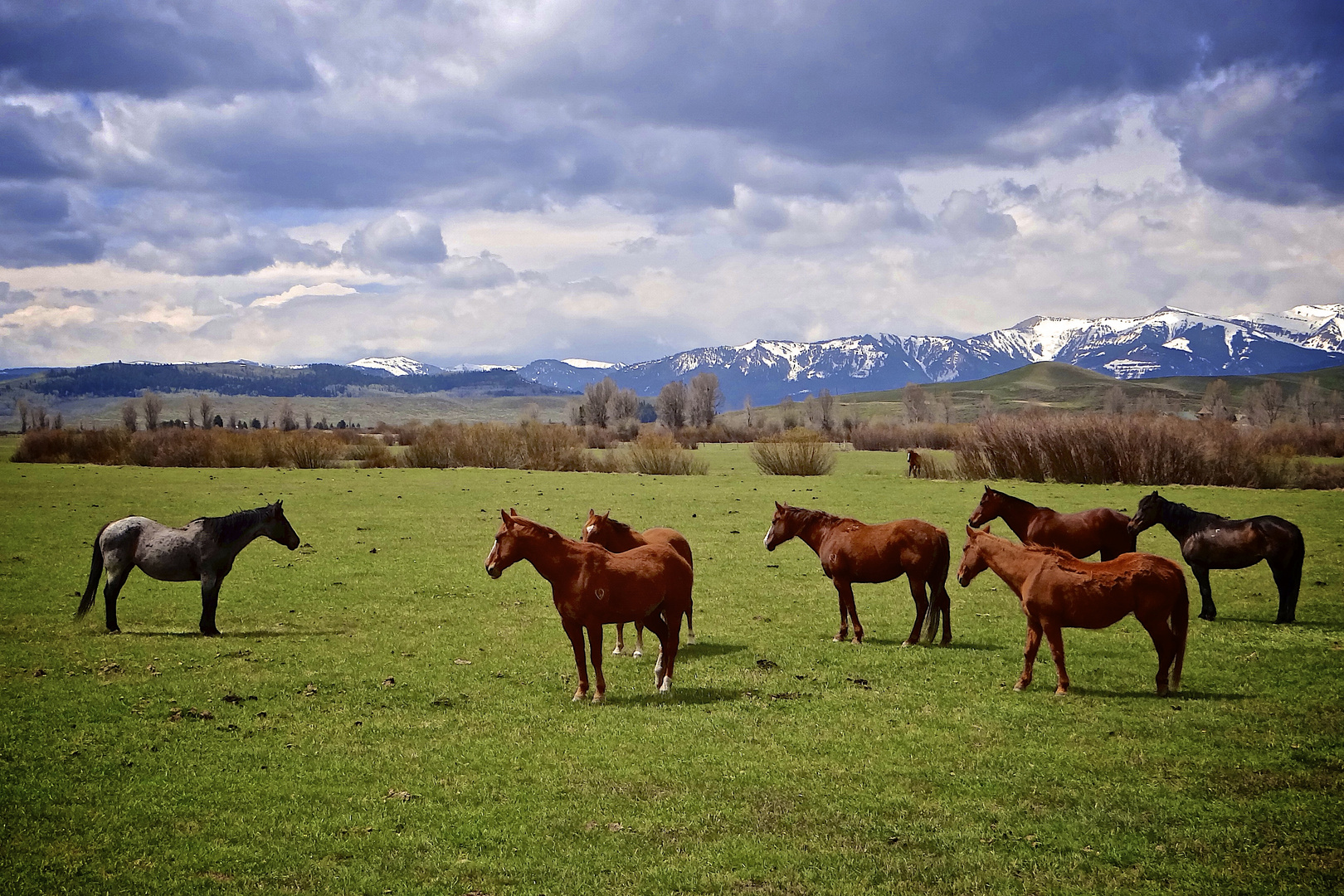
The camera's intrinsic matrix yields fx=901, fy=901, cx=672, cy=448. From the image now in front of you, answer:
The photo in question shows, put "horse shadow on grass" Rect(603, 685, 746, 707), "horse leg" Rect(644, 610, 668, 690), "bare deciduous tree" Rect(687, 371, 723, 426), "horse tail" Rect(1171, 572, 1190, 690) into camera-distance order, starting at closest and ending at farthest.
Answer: "horse tail" Rect(1171, 572, 1190, 690)
"horse shadow on grass" Rect(603, 685, 746, 707)
"horse leg" Rect(644, 610, 668, 690)
"bare deciduous tree" Rect(687, 371, 723, 426)

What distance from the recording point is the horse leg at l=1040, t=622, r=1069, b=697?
1129 centimetres

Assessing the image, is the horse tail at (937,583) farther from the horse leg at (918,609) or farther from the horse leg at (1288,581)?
the horse leg at (1288,581)

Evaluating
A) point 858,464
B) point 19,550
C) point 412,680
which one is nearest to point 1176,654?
point 412,680

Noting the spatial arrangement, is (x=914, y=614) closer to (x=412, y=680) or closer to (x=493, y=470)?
(x=412, y=680)

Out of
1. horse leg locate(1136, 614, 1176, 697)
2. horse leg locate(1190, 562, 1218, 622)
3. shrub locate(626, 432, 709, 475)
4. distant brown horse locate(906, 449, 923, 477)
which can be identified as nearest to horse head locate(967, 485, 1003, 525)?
horse leg locate(1190, 562, 1218, 622)

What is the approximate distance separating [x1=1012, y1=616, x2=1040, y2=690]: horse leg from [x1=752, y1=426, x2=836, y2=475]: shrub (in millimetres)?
44370

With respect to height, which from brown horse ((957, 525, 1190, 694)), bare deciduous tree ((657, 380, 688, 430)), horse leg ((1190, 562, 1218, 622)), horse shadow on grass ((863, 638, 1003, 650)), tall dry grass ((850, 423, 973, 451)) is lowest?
horse shadow on grass ((863, 638, 1003, 650))

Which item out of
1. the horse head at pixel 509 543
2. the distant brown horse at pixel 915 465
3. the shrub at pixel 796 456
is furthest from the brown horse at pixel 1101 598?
the shrub at pixel 796 456

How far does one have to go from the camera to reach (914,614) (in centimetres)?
1736

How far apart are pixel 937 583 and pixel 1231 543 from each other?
19.1 ft

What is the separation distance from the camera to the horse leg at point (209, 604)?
1521cm

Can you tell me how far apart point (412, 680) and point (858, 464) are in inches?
2336

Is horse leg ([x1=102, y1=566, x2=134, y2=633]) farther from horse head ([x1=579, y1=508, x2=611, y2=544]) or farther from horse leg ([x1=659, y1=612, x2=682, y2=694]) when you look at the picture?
horse leg ([x1=659, y1=612, x2=682, y2=694])

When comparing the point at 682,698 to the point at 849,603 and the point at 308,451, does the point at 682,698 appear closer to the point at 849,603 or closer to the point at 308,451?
the point at 849,603
